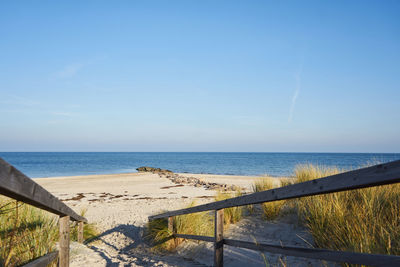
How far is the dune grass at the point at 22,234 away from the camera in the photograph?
303 centimetres

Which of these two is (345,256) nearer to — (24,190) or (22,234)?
(24,190)

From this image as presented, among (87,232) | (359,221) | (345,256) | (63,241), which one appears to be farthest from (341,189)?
(87,232)

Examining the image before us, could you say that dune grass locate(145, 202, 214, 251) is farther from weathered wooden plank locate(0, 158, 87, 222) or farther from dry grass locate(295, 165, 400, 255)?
weathered wooden plank locate(0, 158, 87, 222)

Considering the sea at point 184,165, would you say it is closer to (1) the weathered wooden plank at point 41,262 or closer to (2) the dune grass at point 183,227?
(2) the dune grass at point 183,227

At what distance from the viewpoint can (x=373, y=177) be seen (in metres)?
1.87

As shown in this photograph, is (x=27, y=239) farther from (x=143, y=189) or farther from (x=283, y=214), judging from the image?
(x=143, y=189)

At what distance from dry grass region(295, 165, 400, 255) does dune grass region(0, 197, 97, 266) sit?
3775 millimetres

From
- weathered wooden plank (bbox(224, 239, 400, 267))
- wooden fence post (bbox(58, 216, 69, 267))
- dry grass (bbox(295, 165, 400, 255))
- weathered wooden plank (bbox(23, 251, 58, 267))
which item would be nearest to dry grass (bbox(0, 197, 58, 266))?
weathered wooden plank (bbox(23, 251, 58, 267))

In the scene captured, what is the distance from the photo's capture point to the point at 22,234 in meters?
3.83

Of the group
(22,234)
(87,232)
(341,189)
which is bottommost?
(87,232)

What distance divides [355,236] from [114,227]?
708 centimetres

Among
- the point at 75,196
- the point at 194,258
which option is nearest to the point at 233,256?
the point at 194,258

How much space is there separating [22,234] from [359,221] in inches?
179

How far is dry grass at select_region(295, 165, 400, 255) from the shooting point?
3.88 m
